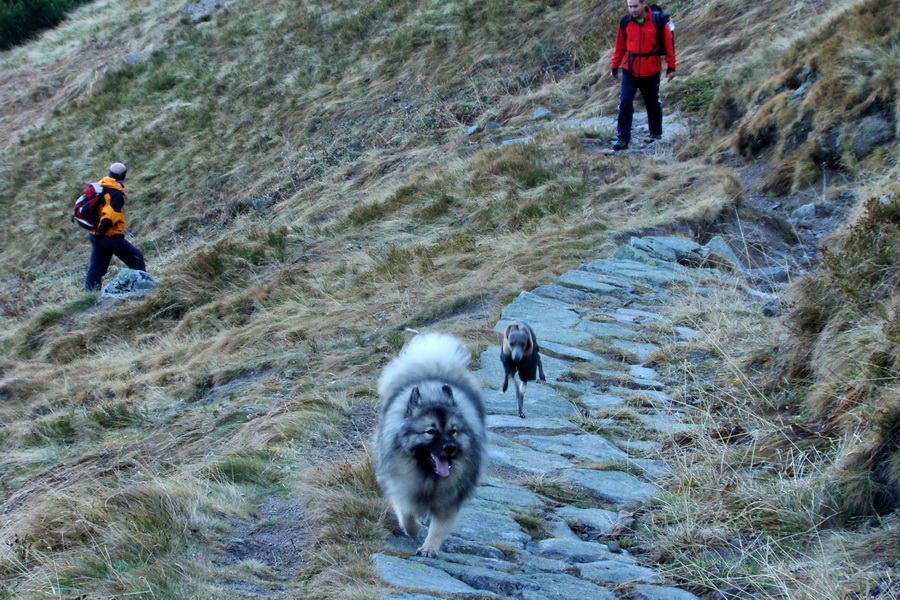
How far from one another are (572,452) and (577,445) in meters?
0.10

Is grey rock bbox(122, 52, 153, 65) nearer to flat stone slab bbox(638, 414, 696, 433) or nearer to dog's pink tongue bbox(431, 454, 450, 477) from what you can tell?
flat stone slab bbox(638, 414, 696, 433)

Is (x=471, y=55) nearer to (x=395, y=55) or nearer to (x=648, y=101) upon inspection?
(x=395, y=55)

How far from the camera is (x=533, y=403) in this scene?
5.96m

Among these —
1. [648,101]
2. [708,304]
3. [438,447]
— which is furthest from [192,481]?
[648,101]

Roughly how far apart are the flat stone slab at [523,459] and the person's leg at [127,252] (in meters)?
11.2

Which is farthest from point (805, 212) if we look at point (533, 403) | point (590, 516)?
point (590, 516)

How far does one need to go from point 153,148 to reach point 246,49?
5575 mm

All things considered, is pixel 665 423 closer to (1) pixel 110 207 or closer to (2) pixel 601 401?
(2) pixel 601 401

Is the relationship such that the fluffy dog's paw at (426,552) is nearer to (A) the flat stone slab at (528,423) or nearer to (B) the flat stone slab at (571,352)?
(A) the flat stone slab at (528,423)

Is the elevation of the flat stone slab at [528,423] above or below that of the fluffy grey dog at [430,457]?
below

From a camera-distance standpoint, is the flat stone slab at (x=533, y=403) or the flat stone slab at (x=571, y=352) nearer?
the flat stone slab at (x=533, y=403)

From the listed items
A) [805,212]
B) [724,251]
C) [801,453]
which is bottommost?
[805,212]

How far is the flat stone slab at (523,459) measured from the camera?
197 inches

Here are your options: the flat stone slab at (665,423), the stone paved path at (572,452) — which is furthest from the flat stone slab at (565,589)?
the flat stone slab at (665,423)
